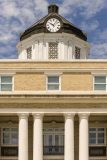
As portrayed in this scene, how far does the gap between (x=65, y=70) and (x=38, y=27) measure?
1602cm

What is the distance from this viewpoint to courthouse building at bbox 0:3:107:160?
20969 millimetres

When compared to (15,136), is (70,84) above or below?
above

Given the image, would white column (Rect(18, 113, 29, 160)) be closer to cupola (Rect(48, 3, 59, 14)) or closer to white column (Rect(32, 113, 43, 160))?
white column (Rect(32, 113, 43, 160))

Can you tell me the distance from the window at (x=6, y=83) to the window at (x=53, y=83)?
3.69 m

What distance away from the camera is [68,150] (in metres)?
20.9

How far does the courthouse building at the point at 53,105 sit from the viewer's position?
20969 millimetres

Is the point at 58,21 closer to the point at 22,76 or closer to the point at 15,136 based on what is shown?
the point at 22,76

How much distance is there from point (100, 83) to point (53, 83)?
15.0 ft

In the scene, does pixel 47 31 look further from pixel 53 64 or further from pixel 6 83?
pixel 6 83

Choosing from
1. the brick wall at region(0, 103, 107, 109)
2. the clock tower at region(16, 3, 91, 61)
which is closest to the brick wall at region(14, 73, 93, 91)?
the brick wall at region(0, 103, 107, 109)

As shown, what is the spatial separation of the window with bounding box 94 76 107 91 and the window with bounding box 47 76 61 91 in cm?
362

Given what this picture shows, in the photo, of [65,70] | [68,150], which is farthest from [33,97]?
[68,150]

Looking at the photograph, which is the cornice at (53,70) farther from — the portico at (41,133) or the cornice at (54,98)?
the portico at (41,133)

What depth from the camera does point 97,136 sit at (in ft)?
83.4
